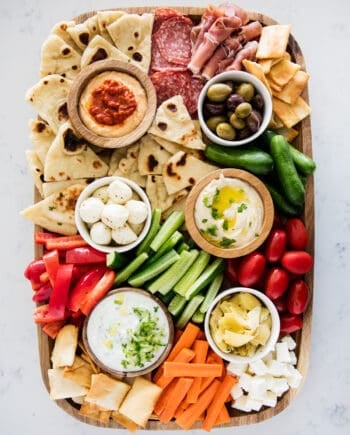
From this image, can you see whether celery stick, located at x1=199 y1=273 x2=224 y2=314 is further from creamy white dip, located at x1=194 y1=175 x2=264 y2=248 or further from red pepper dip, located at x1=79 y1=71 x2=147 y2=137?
red pepper dip, located at x1=79 y1=71 x2=147 y2=137

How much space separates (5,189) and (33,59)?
0.75 metres

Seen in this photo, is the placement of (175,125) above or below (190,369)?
above

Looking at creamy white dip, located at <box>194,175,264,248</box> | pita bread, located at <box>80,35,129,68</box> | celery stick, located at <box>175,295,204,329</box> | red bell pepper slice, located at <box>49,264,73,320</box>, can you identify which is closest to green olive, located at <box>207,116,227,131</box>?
creamy white dip, located at <box>194,175,264,248</box>

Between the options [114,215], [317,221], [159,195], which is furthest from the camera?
[317,221]

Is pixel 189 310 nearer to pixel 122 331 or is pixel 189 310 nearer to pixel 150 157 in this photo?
pixel 122 331

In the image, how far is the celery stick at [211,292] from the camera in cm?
327

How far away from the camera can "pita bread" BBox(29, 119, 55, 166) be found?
3.30 m

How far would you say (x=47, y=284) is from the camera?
3.28 meters

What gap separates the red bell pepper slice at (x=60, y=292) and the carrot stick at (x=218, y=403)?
886 millimetres

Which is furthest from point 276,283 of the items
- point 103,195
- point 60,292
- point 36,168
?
point 36,168

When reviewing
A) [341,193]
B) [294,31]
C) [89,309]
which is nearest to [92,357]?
[89,309]

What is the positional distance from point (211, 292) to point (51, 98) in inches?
49.9

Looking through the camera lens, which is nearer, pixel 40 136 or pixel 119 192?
pixel 119 192

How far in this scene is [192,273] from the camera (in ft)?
10.7
